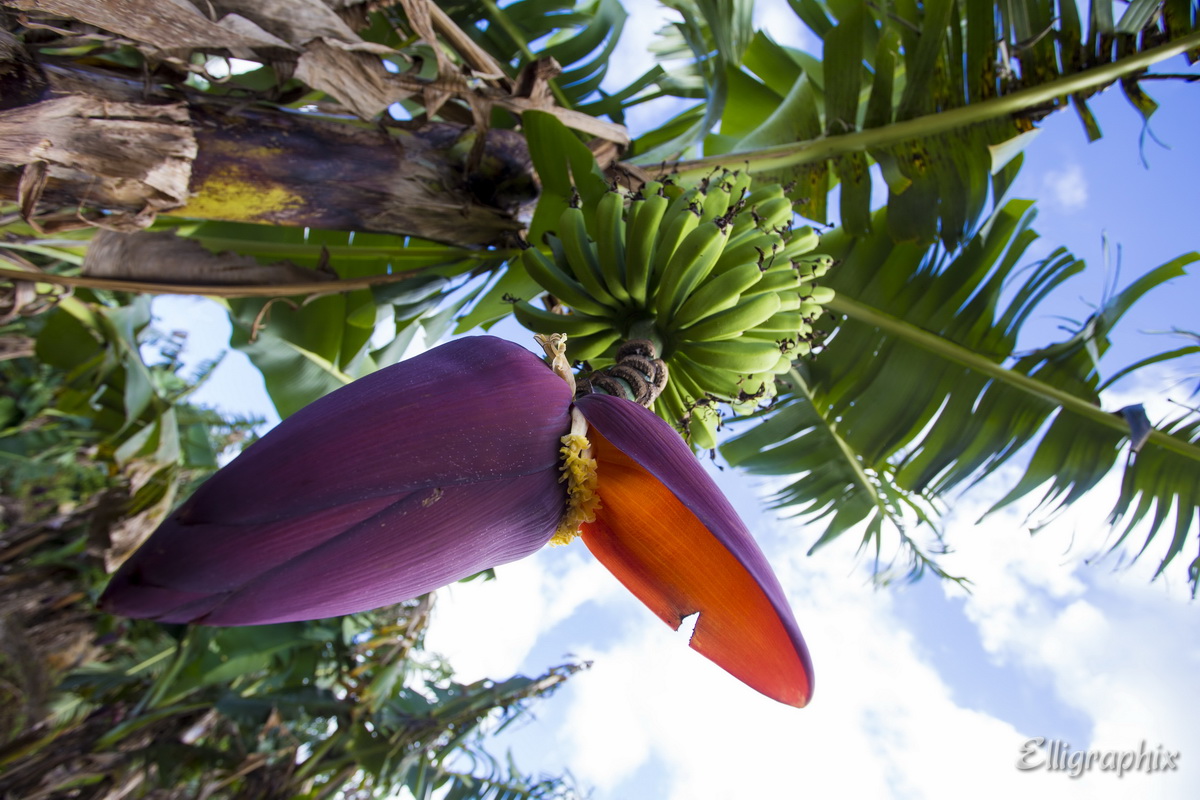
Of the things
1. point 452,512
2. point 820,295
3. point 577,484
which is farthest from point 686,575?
point 820,295

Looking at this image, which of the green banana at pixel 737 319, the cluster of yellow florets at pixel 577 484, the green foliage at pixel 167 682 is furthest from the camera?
the green foliage at pixel 167 682

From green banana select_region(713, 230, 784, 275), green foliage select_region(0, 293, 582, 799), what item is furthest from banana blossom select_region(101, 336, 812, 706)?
green foliage select_region(0, 293, 582, 799)

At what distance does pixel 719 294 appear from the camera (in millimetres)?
1000

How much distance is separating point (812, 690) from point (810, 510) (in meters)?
1.36

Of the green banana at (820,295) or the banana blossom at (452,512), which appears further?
the green banana at (820,295)

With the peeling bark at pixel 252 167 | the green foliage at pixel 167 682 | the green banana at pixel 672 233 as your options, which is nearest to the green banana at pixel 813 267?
the green banana at pixel 672 233

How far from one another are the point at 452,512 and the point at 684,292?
62 cm

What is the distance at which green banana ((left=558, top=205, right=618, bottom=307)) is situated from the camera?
1.08 m

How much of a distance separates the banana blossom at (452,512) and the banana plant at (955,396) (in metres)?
1.20

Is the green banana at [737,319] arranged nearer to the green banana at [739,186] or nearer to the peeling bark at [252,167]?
the green banana at [739,186]

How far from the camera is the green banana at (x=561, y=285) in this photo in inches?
42.3

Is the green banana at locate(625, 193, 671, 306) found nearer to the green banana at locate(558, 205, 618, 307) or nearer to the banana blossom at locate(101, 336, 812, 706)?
the green banana at locate(558, 205, 618, 307)

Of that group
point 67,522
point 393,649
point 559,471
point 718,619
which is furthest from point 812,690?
point 67,522

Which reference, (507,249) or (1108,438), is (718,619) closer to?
(507,249)
